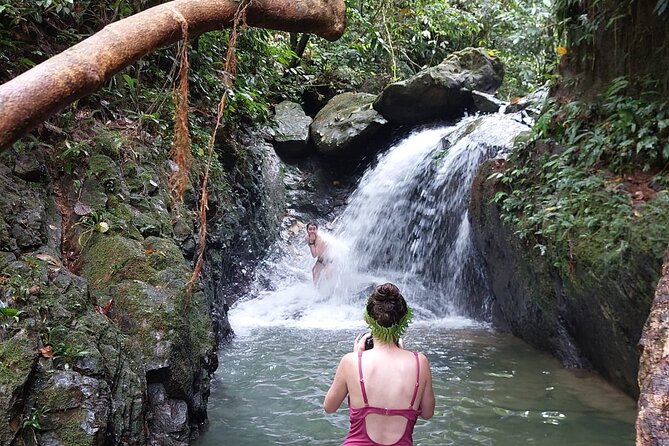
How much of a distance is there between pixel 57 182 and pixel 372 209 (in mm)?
7848

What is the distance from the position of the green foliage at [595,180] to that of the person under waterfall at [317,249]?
414 cm

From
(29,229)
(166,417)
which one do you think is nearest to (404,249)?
(166,417)

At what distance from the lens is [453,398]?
5465 mm

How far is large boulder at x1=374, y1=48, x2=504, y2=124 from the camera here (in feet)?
41.8

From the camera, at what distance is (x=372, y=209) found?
11.9 metres

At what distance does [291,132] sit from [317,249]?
385 centimetres

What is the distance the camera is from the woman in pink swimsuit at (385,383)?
8.80 ft

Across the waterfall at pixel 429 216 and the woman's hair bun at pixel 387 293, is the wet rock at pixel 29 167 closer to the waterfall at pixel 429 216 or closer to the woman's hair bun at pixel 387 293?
the woman's hair bun at pixel 387 293

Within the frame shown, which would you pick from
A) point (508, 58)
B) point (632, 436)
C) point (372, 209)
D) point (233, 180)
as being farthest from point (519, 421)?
Answer: point (508, 58)

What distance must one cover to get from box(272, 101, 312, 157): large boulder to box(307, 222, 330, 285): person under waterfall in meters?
3.08

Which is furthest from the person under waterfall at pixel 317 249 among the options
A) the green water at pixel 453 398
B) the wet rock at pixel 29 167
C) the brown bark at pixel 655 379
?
the brown bark at pixel 655 379

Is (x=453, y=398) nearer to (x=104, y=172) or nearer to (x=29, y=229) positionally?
(x=104, y=172)

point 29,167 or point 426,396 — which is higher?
point 29,167

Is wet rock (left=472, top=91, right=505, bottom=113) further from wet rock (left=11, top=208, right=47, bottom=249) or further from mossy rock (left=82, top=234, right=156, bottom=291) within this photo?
wet rock (left=11, top=208, right=47, bottom=249)
